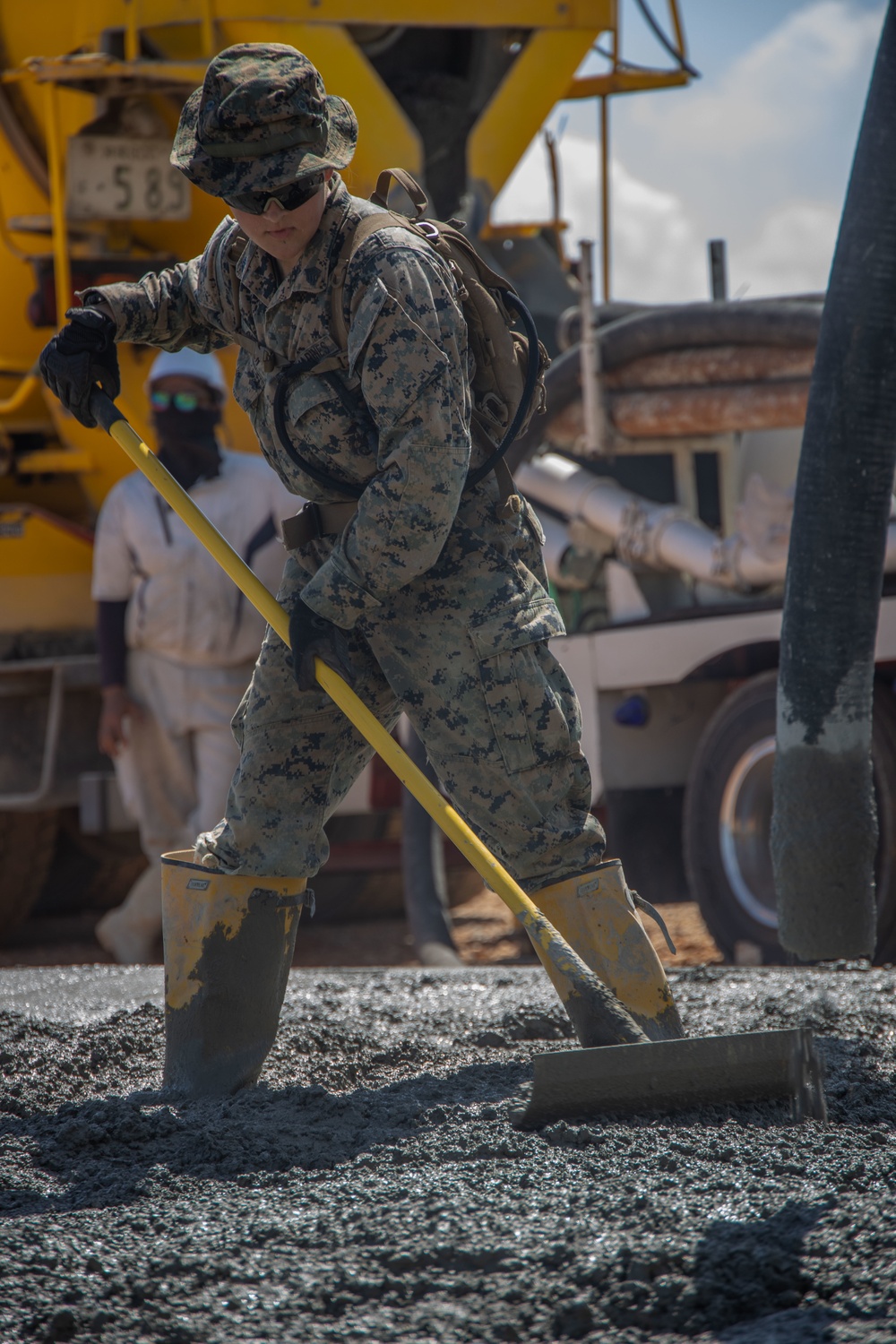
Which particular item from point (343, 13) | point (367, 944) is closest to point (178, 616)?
point (367, 944)

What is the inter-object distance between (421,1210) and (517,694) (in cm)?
94

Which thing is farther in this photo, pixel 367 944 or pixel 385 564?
pixel 367 944

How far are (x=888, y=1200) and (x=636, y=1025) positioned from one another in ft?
2.21

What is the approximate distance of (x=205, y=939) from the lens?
9.57 feet

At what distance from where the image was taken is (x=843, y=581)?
11.6 ft

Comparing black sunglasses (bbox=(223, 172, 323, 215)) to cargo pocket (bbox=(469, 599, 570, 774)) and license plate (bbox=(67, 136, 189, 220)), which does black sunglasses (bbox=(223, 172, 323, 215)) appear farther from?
license plate (bbox=(67, 136, 189, 220))

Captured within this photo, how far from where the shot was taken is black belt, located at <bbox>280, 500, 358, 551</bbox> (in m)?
2.86

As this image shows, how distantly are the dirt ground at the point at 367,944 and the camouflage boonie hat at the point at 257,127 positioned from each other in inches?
155

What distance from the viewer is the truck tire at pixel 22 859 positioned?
6.34 meters

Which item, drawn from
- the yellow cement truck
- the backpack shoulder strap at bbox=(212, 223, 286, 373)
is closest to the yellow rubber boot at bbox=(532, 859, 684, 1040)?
the backpack shoulder strap at bbox=(212, 223, 286, 373)

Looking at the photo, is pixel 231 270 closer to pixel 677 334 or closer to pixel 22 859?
pixel 677 334

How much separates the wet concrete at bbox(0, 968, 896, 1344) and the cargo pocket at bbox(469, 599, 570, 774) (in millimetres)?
606

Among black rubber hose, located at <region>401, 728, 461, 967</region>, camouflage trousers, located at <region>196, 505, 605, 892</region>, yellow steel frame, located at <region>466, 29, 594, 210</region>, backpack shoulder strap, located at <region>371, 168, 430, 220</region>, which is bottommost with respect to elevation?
black rubber hose, located at <region>401, 728, 461, 967</region>

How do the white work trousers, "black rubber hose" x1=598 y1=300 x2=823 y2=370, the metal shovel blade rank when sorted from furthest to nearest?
1. the white work trousers
2. "black rubber hose" x1=598 y1=300 x2=823 y2=370
3. the metal shovel blade
